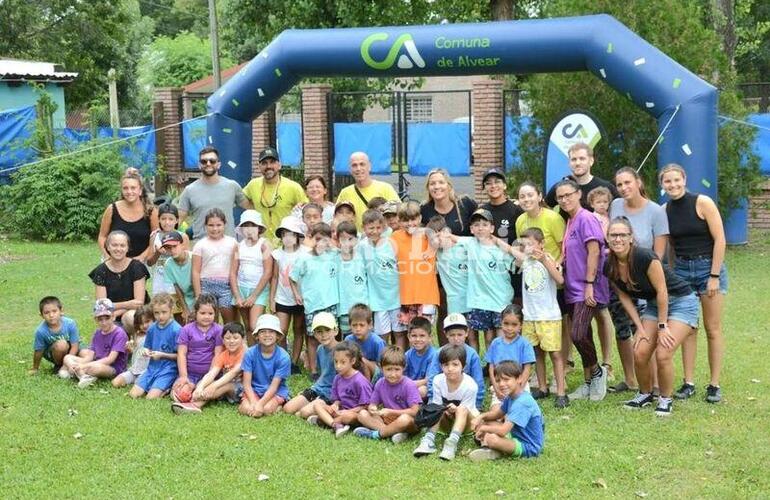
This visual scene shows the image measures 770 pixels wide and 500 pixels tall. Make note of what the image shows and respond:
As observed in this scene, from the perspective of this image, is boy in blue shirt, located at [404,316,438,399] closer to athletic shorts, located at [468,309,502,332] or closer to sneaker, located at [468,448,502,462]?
athletic shorts, located at [468,309,502,332]

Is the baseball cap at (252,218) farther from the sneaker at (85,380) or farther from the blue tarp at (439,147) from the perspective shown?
the blue tarp at (439,147)

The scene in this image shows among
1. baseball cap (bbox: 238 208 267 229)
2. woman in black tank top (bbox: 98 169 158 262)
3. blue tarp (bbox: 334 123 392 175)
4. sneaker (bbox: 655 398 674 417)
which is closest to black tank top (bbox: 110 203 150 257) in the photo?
woman in black tank top (bbox: 98 169 158 262)

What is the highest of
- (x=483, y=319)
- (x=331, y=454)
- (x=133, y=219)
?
(x=133, y=219)

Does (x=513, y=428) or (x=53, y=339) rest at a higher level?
(x=53, y=339)

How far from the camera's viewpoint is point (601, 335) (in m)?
8.62

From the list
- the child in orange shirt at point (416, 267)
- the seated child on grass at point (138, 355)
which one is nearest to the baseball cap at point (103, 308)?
the seated child on grass at point (138, 355)

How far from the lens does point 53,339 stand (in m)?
9.22

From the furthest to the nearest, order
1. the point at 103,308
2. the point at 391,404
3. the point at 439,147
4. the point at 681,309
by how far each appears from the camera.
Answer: the point at 439,147 < the point at 103,308 < the point at 681,309 < the point at 391,404

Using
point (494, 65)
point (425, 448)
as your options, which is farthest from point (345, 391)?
point (494, 65)

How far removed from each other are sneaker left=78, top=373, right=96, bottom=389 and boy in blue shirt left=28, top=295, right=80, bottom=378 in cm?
35

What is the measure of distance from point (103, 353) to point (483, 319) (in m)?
3.30

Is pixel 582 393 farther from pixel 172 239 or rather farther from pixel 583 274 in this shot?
pixel 172 239

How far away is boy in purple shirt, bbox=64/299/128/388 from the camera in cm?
891

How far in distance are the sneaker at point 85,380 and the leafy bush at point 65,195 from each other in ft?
35.4
